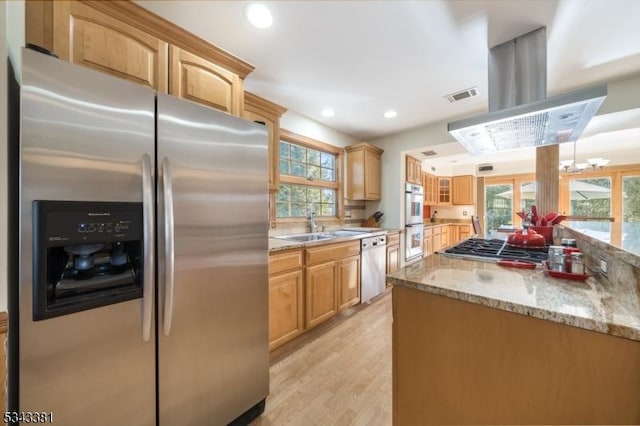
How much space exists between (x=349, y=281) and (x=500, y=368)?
6.56 feet

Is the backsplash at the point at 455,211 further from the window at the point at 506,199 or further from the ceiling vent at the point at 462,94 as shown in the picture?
the ceiling vent at the point at 462,94

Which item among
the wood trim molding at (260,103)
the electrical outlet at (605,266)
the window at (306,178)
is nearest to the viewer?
the electrical outlet at (605,266)

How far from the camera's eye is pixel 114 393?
0.98 m

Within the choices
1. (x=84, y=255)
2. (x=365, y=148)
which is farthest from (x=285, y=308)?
(x=365, y=148)

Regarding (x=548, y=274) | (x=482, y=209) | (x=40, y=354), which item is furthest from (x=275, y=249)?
(x=482, y=209)

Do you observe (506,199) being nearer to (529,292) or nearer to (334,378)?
(334,378)

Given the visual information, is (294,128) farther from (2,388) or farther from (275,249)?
(2,388)

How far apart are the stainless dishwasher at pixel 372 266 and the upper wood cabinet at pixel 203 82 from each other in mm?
2084

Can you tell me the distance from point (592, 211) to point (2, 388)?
Result: 789 cm

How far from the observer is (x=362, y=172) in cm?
374

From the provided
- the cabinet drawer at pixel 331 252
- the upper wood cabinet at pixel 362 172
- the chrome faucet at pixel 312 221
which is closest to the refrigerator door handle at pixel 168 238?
the cabinet drawer at pixel 331 252

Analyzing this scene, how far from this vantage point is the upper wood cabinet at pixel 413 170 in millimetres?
4039

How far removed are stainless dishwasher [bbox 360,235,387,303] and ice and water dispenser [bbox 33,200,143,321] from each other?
241cm

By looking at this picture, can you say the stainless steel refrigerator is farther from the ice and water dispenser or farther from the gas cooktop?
the gas cooktop
